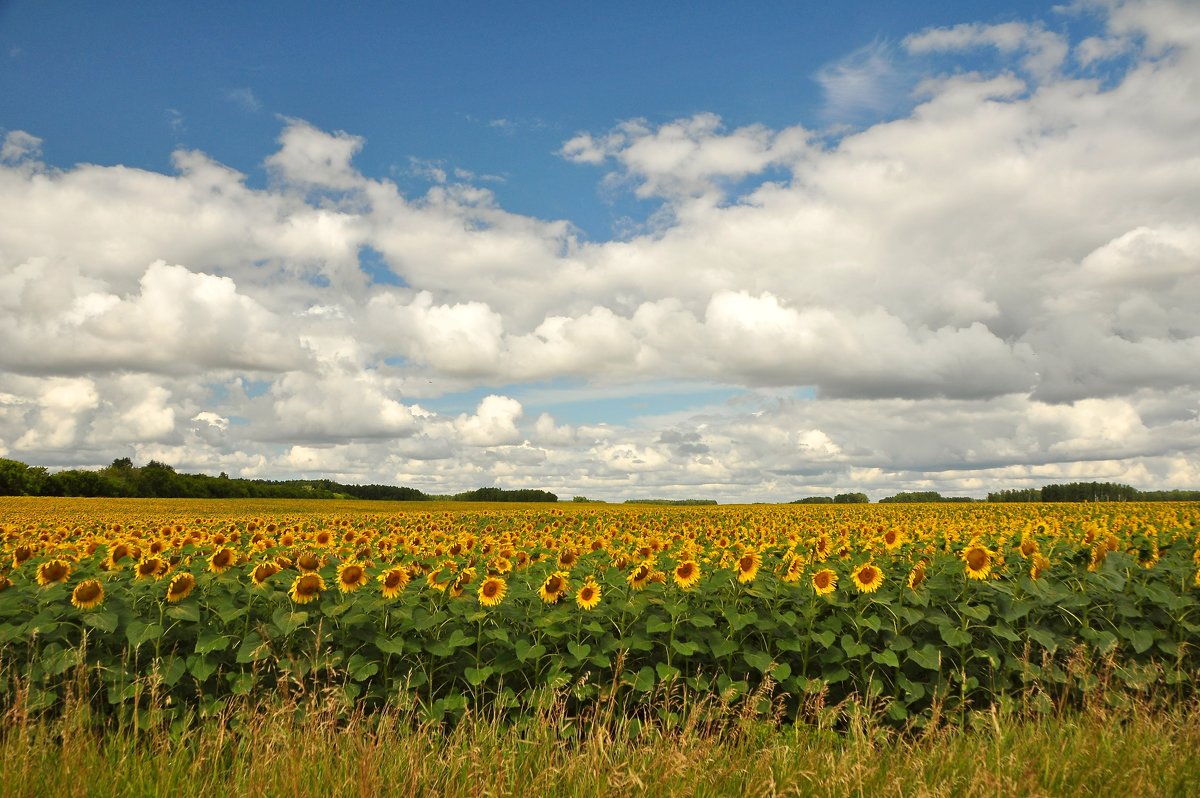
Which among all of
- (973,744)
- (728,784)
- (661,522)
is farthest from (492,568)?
(661,522)

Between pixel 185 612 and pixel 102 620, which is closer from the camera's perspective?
pixel 102 620

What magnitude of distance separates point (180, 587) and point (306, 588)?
3.94 feet

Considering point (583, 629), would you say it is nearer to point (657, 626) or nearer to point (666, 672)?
point (657, 626)

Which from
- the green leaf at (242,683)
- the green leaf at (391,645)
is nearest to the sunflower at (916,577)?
the green leaf at (391,645)

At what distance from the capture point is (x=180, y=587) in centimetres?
758

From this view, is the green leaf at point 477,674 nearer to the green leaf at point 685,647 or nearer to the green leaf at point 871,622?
the green leaf at point 685,647

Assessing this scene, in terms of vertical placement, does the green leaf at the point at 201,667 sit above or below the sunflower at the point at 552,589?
below

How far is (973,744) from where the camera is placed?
20.7 feet

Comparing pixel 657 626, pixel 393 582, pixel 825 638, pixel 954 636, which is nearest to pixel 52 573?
pixel 393 582

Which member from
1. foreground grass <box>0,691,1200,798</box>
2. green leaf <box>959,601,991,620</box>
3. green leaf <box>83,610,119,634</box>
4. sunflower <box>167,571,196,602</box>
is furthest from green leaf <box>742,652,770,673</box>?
green leaf <box>83,610,119,634</box>

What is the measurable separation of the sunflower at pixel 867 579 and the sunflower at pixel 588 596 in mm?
2707

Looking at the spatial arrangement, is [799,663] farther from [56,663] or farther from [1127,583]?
[56,663]

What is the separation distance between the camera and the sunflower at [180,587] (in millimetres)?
7523

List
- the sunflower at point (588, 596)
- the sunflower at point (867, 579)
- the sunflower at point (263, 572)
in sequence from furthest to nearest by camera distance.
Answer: the sunflower at point (867, 579), the sunflower at point (263, 572), the sunflower at point (588, 596)
